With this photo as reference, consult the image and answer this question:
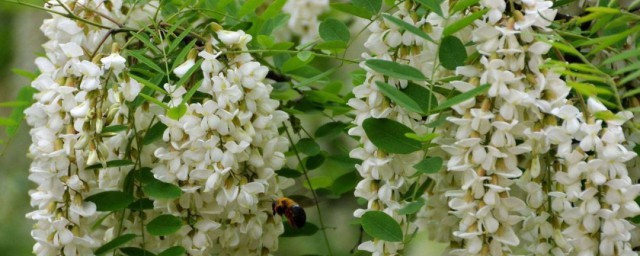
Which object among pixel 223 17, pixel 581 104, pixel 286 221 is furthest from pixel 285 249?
pixel 581 104

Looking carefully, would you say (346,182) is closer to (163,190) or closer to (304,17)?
(163,190)

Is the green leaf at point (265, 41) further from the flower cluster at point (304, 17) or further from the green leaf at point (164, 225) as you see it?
the flower cluster at point (304, 17)

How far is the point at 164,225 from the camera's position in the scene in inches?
49.9

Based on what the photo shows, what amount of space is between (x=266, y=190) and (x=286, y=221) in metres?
0.20

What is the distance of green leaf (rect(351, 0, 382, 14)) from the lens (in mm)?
1292

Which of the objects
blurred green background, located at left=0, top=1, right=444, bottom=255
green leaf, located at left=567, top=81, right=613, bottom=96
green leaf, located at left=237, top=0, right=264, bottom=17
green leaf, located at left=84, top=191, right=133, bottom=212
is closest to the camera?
green leaf, located at left=567, top=81, right=613, bottom=96

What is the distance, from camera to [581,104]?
110cm

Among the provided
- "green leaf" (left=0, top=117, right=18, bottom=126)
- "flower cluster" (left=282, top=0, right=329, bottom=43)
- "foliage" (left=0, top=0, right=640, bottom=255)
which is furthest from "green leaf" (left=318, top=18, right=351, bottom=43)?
"flower cluster" (left=282, top=0, right=329, bottom=43)

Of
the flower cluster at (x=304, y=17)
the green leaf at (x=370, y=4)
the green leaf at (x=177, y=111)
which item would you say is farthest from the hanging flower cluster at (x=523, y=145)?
the flower cluster at (x=304, y=17)

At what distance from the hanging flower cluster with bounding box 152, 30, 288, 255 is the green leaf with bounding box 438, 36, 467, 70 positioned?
0.82 feet

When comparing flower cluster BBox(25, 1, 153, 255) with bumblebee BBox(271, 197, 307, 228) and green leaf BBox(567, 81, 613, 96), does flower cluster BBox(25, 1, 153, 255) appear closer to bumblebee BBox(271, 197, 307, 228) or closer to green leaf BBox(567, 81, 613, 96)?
bumblebee BBox(271, 197, 307, 228)

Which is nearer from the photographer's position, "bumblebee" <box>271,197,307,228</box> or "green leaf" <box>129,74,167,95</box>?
"green leaf" <box>129,74,167,95</box>

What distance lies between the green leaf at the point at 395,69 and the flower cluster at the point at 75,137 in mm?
330

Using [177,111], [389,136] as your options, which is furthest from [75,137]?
[389,136]
